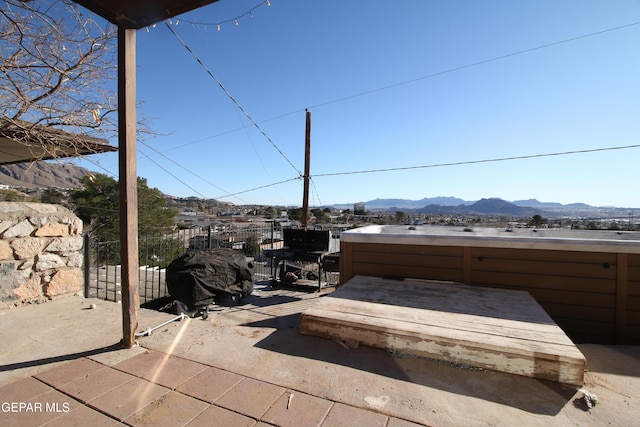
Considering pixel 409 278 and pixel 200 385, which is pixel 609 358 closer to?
pixel 409 278

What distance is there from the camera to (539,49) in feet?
23.0

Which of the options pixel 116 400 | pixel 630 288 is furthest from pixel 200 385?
pixel 630 288

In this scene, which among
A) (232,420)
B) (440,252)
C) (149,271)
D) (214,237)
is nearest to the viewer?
(232,420)

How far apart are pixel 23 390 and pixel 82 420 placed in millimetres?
564

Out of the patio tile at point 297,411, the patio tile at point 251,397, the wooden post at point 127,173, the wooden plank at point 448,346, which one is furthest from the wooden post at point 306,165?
the patio tile at point 297,411

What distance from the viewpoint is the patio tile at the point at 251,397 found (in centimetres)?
138

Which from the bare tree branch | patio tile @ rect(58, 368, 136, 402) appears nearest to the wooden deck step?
patio tile @ rect(58, 368, 136, 402)

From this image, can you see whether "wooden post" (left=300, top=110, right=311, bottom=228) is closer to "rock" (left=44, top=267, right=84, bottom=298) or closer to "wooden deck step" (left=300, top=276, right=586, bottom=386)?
"rock" (left=44, top=267, right=84, bottom=298)

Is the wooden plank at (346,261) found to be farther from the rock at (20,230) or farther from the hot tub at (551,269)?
the rock at (20,230)

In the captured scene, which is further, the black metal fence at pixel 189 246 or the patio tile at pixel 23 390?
the black metal fence at pixel 189 246

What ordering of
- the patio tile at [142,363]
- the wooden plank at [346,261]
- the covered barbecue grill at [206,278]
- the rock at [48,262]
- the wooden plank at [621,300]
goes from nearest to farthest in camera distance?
the patio tile at [142,363], the wooden plank at [621,300], the rock at [48,262], the covered barbecue grill at [206,278], the wooden plank at [346,261]

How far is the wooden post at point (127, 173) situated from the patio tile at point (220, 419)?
1105 millimetres

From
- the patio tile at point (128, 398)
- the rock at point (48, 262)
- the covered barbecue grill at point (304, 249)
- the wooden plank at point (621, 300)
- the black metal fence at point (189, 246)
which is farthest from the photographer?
the covered barbecue grill at point (304, 249)

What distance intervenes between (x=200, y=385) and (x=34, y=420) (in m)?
0.71
